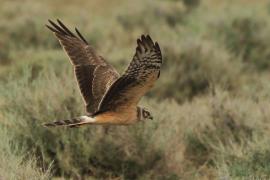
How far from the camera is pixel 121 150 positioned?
7.19 m

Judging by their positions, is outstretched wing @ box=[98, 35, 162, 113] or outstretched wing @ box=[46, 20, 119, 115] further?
outstretched wing @ box=[46, 20, 119, 115]

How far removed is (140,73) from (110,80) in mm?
1145

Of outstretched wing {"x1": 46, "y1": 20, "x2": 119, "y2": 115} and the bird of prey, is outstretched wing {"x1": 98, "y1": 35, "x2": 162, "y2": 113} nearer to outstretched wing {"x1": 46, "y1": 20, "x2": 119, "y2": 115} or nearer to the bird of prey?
the bird of prey

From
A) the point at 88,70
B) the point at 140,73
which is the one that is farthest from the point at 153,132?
the point at 140,73

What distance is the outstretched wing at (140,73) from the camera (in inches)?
209

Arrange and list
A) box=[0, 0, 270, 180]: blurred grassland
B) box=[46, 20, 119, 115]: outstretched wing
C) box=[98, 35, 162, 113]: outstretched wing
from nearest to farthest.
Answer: box=[98, 35, 162, 113]: outstretched wing < box=[46, 20, 119, 115]: outstretched wing < box=[0, 0, 270, 180]: blurred grassland

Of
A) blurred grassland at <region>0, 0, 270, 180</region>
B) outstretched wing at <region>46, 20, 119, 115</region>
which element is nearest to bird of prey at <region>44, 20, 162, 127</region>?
outstretched wing at <region>46, 20, 119, 115</region>

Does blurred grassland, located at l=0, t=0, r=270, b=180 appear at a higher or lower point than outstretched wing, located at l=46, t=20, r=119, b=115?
lower

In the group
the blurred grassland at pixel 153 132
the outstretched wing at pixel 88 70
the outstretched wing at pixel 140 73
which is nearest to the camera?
the outstretched wing at pixel 140 73

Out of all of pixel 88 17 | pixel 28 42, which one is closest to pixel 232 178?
pixel 28 42

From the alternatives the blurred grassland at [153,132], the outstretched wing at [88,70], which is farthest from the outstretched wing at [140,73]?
→ the blurred grassland at [153,132]

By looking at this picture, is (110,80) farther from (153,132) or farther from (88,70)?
(153,132)

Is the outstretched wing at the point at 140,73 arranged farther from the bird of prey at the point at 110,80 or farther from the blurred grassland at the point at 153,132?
the blurred grassland at the point at 153,132

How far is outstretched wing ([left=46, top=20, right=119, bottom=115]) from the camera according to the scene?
21.3 feet
